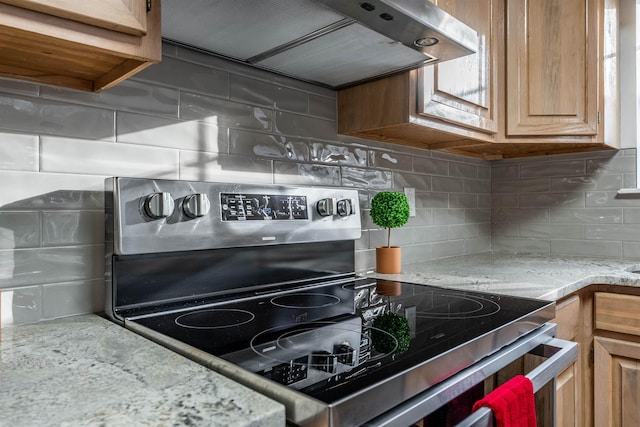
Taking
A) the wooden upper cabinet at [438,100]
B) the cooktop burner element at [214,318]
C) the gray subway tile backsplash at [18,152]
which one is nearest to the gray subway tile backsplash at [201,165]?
the gray subway tile backsplash at [18,152]

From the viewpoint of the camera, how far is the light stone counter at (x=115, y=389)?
1.54 ft

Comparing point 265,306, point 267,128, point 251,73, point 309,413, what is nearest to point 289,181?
point 267,128

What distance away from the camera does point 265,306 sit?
1021 millimetres

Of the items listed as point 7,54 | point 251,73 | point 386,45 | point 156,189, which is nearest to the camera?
point 7,54

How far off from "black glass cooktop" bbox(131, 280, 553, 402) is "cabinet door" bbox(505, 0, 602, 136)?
930mm

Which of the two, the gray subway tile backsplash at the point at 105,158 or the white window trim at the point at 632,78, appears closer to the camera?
A: the gray subway tile backsplash at the point at 105,158

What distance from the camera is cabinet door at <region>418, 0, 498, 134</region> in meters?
1.36

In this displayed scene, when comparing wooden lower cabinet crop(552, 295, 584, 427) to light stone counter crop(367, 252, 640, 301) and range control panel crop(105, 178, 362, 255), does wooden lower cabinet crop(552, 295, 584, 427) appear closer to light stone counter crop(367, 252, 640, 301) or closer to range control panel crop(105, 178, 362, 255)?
light stone counter crop(367, 252, 640, 301)

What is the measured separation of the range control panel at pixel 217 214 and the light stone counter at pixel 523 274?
1.11ft

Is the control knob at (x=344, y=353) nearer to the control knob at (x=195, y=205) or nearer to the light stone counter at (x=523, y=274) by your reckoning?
the control knob at (x=195, y=205)

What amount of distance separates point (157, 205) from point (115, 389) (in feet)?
1.49

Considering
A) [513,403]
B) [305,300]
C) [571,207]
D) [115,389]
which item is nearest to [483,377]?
[513,403]

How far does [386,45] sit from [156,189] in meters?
0.66

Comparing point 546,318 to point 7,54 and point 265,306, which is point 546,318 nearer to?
point 265,306
